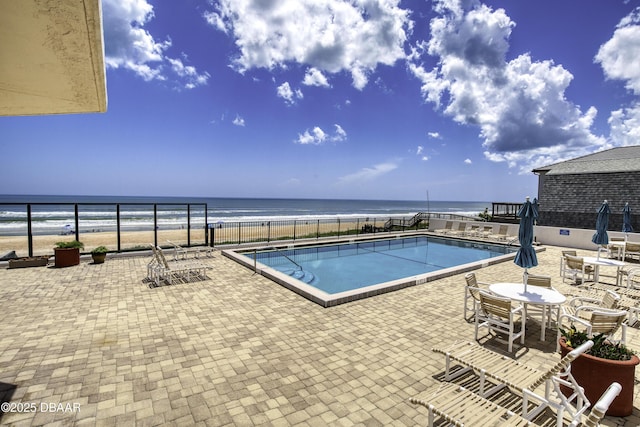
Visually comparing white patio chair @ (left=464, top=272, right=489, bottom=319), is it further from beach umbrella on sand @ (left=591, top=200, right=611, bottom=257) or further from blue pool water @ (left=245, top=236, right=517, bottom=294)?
beach umbrella on sand @ (left=591, top=200, right=611, bottom=257)

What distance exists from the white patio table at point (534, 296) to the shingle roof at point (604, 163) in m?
16.7

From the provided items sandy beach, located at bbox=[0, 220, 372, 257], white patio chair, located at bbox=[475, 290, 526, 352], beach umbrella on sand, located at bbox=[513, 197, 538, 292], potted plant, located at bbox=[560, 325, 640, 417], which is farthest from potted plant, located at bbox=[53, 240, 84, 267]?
potted plant, located at bbox=[560, 325, 640, 417]

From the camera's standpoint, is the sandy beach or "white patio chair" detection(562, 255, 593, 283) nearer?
"white patio chair" detection(562, 255, 593, 283)

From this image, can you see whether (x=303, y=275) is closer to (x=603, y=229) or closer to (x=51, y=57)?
(x=51, y=57)

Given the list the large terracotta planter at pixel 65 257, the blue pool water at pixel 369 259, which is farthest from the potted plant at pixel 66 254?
the blue pool water at pixel 369 259

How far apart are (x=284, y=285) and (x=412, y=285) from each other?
9.53ft

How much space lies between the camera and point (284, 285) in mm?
6762

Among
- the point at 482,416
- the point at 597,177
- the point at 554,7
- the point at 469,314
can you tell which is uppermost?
the point at 554,7

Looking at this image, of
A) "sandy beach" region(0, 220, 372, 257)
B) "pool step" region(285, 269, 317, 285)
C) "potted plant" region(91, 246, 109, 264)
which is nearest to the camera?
"potted plant" region(91, 246, 109, 264)

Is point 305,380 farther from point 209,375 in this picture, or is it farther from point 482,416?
point 482,416

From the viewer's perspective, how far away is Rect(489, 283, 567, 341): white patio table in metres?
4.27

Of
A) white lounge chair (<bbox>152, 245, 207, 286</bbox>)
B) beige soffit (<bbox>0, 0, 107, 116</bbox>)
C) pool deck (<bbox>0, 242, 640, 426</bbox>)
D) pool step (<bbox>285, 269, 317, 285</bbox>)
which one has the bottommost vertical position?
pool step (<bbox>285, 269, 317, 285</bbox>)

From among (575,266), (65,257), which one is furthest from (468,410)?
(65,257)

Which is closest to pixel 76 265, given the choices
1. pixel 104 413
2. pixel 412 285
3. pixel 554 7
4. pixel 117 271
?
pixel 117 271
